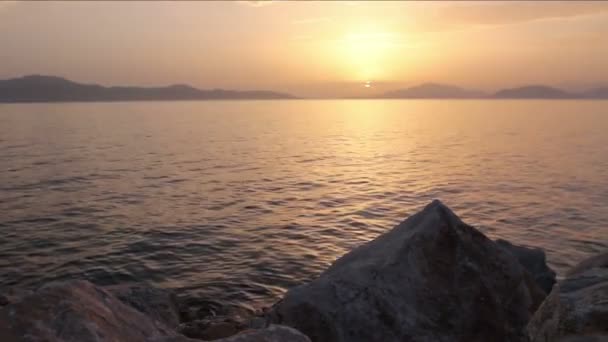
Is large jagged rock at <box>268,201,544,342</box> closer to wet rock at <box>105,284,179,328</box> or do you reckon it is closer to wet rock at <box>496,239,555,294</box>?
wet rock at <box>496,239,555,294</box>

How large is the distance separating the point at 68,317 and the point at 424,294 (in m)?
5.61

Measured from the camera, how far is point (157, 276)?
16438mm

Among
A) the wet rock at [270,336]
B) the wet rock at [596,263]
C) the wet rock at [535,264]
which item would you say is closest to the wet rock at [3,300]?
the wet rock at [270,336]

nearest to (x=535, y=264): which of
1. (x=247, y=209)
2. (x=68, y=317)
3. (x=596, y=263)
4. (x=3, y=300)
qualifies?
(x=596, y=263)

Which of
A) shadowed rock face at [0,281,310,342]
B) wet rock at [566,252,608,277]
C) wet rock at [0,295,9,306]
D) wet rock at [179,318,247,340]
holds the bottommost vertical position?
wet rock at [179,318,247,340]

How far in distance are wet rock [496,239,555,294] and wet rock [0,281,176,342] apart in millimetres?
9285

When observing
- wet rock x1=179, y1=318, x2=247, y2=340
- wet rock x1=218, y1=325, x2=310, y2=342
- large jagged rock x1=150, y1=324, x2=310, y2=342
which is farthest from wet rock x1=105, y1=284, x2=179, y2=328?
wet rock x1=218, y1=325, x2=310, y2=342

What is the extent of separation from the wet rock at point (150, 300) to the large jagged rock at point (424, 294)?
13.1 feet

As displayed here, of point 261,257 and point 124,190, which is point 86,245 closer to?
point 261,257

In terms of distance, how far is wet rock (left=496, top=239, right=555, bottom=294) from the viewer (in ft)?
39.5

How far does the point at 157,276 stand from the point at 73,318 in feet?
36.3

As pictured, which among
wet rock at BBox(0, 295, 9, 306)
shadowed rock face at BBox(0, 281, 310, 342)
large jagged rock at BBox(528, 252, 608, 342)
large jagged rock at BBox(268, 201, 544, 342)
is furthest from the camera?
wet rock at BBox(0, 295, 9, 306)

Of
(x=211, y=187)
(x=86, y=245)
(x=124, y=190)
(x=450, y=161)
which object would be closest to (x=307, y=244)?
(x=86, y=245)

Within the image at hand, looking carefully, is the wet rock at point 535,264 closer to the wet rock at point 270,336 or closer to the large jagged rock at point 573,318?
the large jagged rock at point 573,318
